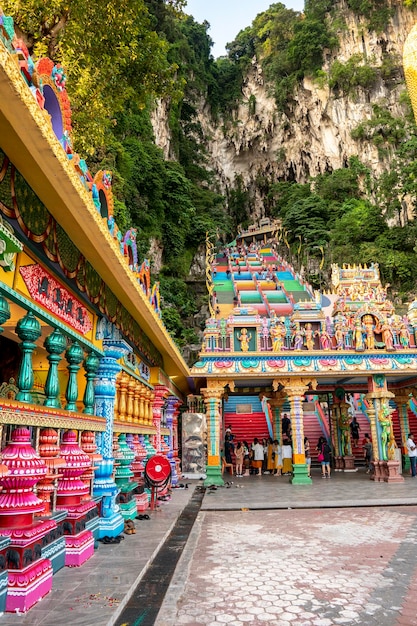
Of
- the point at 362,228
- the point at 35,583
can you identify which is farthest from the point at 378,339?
the point at 362,228

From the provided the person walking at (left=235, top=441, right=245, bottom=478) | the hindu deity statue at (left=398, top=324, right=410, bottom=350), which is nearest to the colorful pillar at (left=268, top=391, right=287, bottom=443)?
the person walking at (left=235, top=441, right=245, bottom=478)

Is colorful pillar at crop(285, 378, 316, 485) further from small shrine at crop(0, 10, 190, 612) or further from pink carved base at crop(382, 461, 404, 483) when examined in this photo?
small shrine at crop(0, 10, 190, 612)

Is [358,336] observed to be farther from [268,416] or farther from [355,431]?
[268,416]

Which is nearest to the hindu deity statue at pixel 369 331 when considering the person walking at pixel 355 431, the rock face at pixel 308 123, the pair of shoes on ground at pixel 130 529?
the person walking at pixel 355 431

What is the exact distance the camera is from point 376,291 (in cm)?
1503

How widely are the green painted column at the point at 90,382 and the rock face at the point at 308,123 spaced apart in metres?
32.2

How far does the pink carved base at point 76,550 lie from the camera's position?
3.79 meters

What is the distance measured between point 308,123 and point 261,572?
4674 cm

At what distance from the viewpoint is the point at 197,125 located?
51281 mm

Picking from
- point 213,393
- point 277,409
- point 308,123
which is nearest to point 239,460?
point 277,409

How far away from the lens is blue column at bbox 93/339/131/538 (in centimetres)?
490

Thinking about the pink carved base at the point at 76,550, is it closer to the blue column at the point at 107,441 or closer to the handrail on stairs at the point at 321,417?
the blue column at the point at 107,441

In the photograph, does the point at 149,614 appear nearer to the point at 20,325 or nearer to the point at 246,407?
the point at 20,325

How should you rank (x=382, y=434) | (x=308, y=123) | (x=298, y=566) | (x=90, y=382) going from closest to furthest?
(x=298, y=566) → (x=90, y=382) → (x=382, y=434) → (x=308, y=123)
